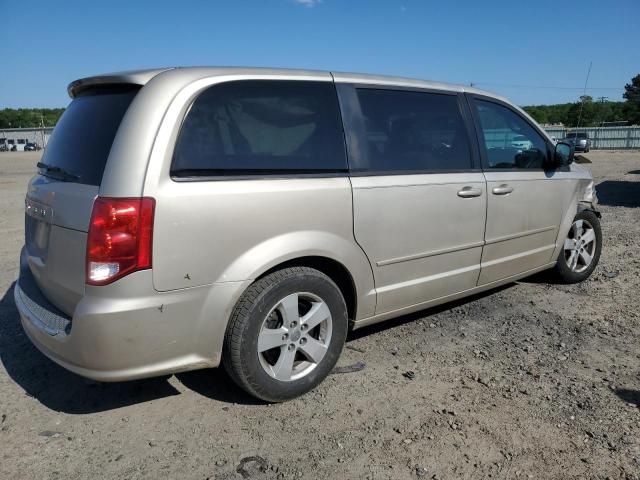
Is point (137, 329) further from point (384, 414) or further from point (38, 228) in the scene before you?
point (384, 414)

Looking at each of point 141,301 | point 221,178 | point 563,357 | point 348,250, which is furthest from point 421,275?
point 141,301

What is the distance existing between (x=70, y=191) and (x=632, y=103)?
61.7m

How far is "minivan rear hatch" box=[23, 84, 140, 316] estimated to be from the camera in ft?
8.27

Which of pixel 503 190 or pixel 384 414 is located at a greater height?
pixel 503 190

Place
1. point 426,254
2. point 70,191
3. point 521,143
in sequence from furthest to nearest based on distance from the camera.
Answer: point 521,143 → point 426,254 → point 70,191

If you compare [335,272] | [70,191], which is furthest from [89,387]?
[335,272]

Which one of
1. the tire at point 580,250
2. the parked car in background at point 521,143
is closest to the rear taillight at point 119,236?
the parked car in background at point 521,143

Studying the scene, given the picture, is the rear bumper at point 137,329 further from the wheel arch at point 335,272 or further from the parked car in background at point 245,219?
the wheel arch at point 335,272

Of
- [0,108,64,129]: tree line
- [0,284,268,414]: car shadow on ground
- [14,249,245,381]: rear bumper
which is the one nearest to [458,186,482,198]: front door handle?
[14,249,245,381]: rear bumper

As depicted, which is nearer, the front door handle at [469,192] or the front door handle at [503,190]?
the front door handle at [469,192]

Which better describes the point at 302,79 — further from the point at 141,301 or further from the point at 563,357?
the point at 563,357

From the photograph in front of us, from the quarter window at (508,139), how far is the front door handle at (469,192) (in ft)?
1.01

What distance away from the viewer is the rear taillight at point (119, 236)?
2391mm

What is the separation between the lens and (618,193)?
1187cm
